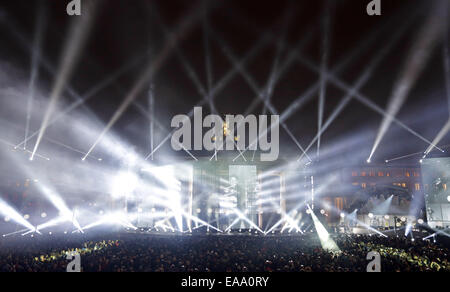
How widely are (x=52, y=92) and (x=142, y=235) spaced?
36.5 ft

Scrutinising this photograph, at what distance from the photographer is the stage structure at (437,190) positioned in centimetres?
1654

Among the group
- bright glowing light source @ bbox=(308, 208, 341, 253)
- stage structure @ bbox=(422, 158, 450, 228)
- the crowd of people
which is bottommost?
bright glowing light source @ bbox=(308, 208, 341, 253)

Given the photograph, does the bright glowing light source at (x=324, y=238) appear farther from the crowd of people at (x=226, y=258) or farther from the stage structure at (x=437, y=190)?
the stage structure at (x=437, y=190)

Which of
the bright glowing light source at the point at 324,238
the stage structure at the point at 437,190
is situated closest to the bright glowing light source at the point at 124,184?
the bright glowing light source at the point at 324,238

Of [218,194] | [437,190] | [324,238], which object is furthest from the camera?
[218,194]

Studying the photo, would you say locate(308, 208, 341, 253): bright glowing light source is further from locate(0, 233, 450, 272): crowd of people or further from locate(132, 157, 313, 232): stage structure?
locate(132, 157, 313, 232): stage structure

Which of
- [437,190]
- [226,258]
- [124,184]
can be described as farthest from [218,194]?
[437,190]

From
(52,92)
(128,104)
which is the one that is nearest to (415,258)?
(128,104)

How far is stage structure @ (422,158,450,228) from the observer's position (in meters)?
16.5

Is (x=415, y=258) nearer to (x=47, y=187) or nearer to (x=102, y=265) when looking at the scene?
(x=102, y=265)

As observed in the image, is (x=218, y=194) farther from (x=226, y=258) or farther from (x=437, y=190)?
(x=437, y=190)

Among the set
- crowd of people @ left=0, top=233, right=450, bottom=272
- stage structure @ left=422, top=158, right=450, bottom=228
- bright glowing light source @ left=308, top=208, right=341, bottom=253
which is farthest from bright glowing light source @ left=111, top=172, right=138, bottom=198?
stage structure @ left=422, top=158, right=450, bottom=228

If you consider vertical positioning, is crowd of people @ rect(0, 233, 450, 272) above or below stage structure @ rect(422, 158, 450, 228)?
below

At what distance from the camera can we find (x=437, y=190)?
17094 millimetres
